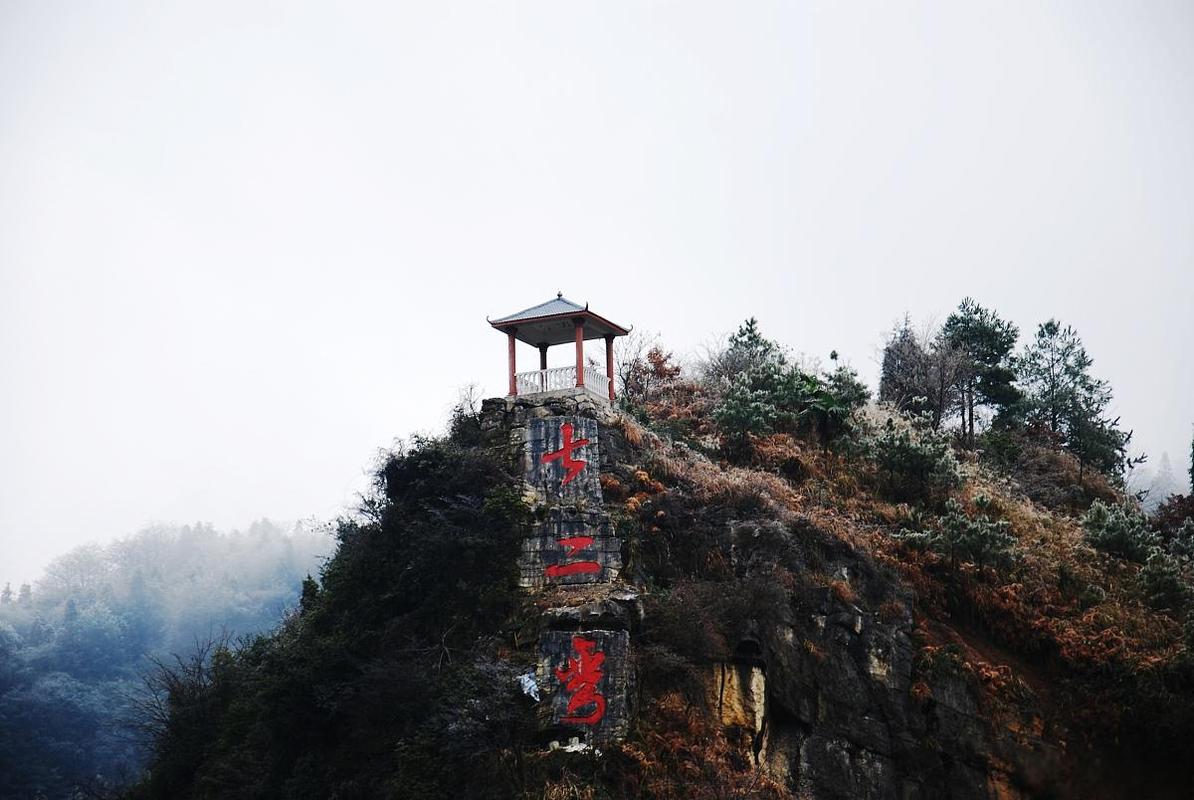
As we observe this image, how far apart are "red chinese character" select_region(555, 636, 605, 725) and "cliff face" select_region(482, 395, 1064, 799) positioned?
0.51 ft

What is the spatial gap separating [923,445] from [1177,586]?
6.17 m

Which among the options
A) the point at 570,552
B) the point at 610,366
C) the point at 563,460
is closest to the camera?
the point at 570,552

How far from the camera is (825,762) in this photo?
17.9 metres

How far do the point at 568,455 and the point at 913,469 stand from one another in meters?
9.04

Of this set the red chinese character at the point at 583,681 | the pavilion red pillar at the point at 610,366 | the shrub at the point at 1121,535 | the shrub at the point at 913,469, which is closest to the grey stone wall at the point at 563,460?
the pavilion red pillar at the point at 610,366

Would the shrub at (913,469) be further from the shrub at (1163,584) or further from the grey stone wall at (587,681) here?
the grey stone wall at (587,681)

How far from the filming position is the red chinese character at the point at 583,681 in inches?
659

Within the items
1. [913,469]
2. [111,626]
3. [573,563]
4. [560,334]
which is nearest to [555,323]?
[560,334]

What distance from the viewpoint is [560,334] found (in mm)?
24859

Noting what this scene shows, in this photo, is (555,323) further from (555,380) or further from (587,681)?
(587,681)

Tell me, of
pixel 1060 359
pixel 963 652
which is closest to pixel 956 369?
pixel 1060 359

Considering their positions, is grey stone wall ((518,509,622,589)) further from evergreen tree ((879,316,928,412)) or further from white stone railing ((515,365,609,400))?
evergreen tree ((879,316,928,412))

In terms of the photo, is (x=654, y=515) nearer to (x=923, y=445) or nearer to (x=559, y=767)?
(x=559, y=767)

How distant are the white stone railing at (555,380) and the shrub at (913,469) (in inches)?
284
